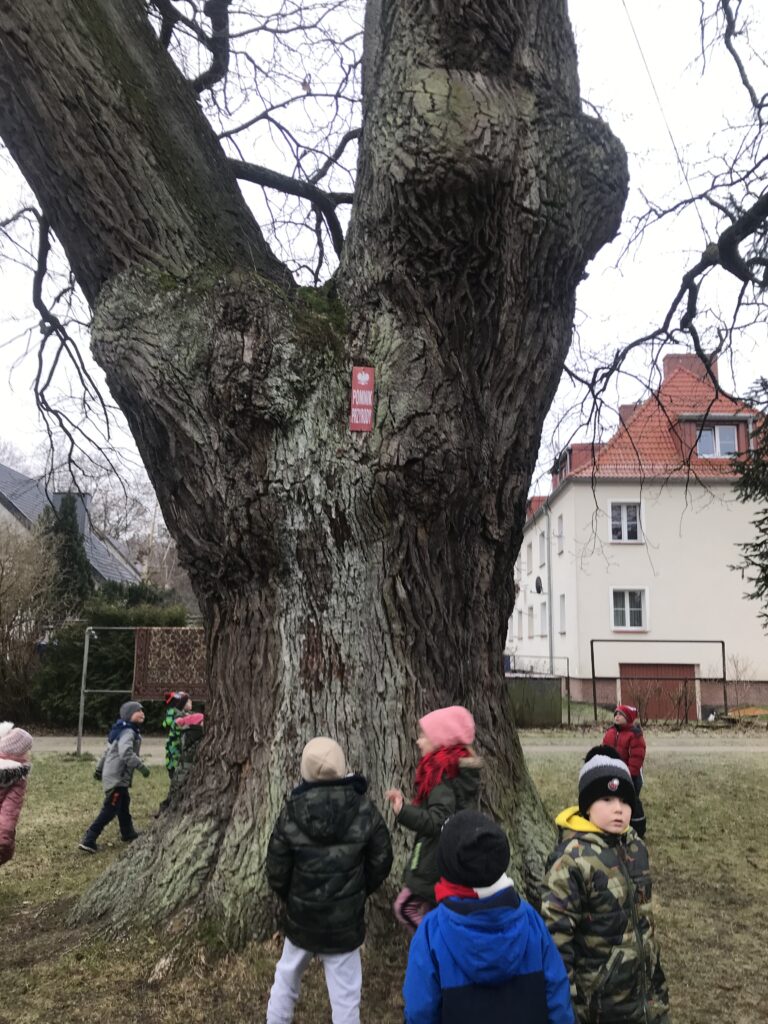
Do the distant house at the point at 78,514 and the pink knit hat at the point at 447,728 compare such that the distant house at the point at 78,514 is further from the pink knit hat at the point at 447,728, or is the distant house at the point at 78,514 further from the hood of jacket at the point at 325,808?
the hood of jacket at the point at 325,808

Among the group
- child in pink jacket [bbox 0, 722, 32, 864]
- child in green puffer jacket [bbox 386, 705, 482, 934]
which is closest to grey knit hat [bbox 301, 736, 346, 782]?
child in green puffer jacket [bbox 386, 705, 482, 934]

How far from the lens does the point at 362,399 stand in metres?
4.47

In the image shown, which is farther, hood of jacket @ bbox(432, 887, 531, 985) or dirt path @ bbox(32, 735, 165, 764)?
dirt path @ bbox(32, 735, 165, 764)

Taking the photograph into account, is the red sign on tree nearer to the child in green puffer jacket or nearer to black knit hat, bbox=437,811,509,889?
the child in green puffer jacket

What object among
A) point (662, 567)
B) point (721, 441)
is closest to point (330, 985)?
point (662, 567)

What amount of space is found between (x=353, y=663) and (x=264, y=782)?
0.72 m

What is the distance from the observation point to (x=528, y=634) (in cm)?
3447

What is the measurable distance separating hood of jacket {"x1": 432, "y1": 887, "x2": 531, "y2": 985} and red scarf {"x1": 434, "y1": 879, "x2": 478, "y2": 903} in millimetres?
25

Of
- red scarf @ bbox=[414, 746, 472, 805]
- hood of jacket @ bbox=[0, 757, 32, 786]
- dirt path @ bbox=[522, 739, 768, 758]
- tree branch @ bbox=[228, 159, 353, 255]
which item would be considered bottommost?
dirt path @ bbox=[522, 739, 768, 758]

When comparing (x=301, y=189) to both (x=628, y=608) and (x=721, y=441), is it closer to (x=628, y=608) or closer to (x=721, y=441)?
(x=628, y=608)

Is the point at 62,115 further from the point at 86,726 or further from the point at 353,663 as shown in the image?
the point at 86,726

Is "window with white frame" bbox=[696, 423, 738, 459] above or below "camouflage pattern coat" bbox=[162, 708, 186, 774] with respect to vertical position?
above

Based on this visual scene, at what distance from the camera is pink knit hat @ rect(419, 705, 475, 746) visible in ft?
12.8

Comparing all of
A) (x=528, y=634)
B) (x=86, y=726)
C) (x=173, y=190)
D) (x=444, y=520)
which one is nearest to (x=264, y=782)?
(x=444, y=520)
